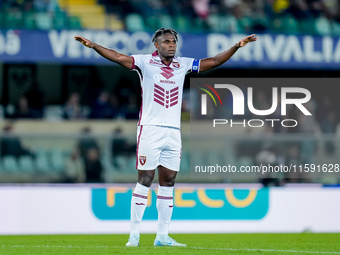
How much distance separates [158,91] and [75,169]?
4.98m

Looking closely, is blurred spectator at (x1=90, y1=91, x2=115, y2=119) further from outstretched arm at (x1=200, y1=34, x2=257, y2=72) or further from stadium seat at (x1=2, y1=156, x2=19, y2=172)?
outstretched arm at (x1=200, y1=34, x2=257, y2=72)

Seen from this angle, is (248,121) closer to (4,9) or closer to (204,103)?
(204,103)

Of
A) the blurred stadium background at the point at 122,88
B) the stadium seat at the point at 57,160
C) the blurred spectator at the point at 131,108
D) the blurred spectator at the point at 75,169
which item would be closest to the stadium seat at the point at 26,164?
the blurred stadium background at the point at 122,88

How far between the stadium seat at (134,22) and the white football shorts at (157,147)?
31.1 ft

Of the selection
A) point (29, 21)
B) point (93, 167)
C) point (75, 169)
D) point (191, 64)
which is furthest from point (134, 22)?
point (191, 64)

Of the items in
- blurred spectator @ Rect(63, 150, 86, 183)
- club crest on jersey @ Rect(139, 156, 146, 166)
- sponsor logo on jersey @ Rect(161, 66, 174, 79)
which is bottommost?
blurred spectator @ Rect(63, 150, 86, 183)

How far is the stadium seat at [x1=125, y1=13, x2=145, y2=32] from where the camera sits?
677 inches

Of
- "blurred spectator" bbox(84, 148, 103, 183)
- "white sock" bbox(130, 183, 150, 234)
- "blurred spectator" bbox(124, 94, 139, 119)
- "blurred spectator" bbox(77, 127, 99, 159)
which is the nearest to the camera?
"white sock" bbox(130, 183, 150, 234)

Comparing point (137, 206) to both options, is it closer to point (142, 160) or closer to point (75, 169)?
point (142, 160)

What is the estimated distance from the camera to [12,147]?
40.8ft

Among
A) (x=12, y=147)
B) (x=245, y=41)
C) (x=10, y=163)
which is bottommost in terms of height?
(x=10, y=163)

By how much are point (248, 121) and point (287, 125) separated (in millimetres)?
1072

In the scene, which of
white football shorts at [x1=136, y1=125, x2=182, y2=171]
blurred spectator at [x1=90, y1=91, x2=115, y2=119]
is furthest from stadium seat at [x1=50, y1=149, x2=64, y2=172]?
white football shorts at [x1=136, y1=125, x2=182, y2=171]

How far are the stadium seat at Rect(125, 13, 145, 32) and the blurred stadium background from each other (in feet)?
0.07
